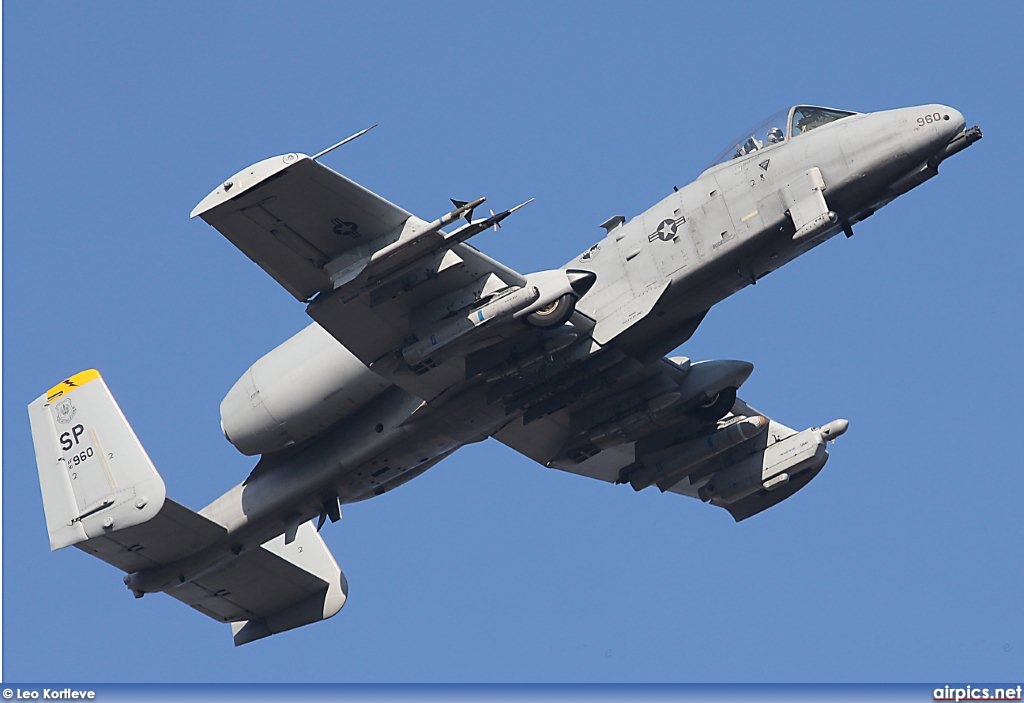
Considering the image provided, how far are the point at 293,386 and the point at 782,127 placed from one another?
11.1m

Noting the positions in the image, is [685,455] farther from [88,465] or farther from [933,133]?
[88,465]

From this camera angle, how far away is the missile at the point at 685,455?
38.9m

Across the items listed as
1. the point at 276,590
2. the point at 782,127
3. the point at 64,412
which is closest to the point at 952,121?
the point at 782,127

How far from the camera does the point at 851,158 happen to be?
33.2m

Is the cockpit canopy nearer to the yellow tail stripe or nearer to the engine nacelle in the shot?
the engine nacelle

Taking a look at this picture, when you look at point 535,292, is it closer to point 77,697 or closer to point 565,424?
point 565,424

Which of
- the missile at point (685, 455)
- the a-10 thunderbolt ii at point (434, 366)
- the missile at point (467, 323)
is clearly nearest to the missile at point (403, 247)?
the a-10 thunderbolt ii at point (434, 366)

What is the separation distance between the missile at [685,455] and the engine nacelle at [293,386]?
25.5ft

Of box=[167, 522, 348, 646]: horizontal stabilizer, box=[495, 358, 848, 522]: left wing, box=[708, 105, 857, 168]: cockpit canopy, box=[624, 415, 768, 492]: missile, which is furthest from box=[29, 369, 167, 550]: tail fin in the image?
box=[708, 105, 857, 168]: cockpit canopy

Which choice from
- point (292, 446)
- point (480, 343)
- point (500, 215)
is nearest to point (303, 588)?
point (292, 446)

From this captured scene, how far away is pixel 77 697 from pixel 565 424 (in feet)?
39.7

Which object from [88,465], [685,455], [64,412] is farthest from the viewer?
[685,455]

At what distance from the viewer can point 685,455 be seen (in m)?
39.3

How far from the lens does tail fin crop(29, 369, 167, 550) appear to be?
A: 3603 cm
